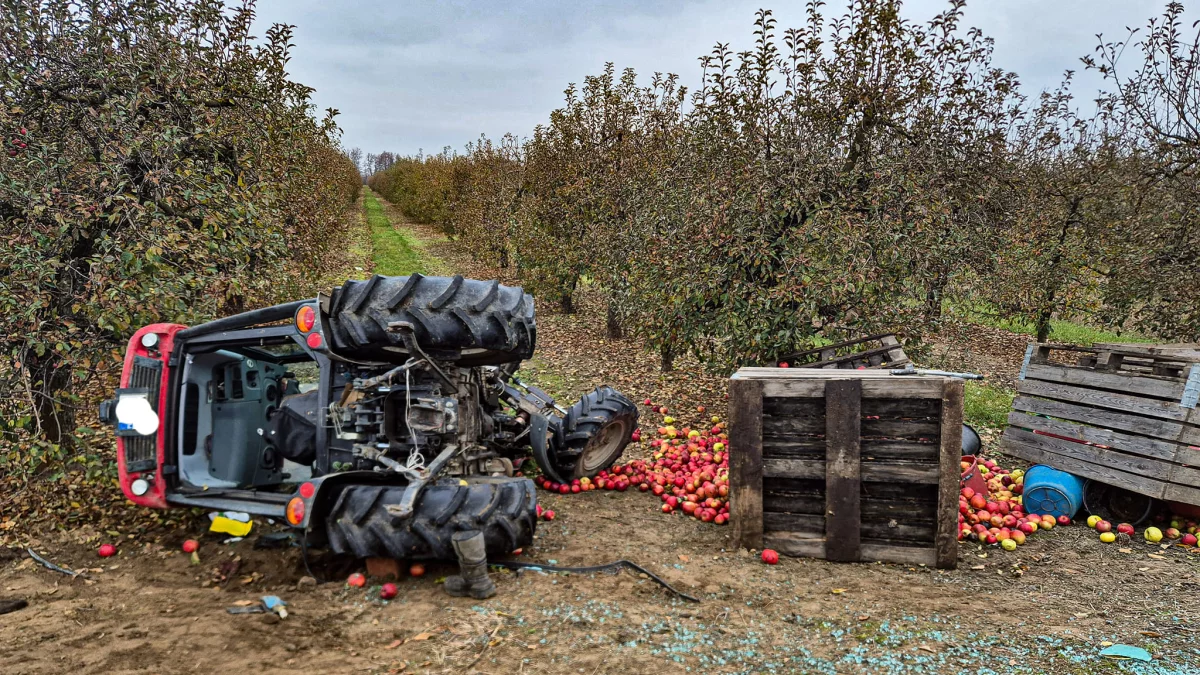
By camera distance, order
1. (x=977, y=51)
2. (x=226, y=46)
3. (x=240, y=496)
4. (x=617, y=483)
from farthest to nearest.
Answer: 1. (x=977, y=51)
2. (x=226, y=46)
3. (x=617, y=483)
4. (x=240, y=496)

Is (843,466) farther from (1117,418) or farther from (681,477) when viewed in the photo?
(1117,418)

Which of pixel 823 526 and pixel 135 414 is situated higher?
pixel 135 414

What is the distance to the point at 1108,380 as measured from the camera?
608cm

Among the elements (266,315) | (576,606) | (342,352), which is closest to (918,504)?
(576,606)

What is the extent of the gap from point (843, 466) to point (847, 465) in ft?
0.09

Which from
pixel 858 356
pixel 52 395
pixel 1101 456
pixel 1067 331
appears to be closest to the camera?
pixel 52 395

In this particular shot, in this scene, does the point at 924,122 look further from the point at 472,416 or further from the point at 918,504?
the point at 472,416

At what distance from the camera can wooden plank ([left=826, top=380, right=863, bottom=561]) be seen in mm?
4734

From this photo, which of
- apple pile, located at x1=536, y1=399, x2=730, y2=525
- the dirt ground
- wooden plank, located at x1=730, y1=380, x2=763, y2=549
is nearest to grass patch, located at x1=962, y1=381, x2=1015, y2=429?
apple pile, located at x1=536, y1=399, x2=730, y2=525

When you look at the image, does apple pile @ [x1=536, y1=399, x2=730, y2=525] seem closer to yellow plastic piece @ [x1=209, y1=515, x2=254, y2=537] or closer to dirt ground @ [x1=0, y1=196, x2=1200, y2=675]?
dirt ground @ [x1=0, y1=196, x2=1200, y2=675]

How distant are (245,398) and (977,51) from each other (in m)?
8.75

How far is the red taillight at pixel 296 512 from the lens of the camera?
4.22 m

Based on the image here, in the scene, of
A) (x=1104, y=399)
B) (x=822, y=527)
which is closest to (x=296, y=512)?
(x=822, y=527)

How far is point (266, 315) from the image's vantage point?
456 centimetres
